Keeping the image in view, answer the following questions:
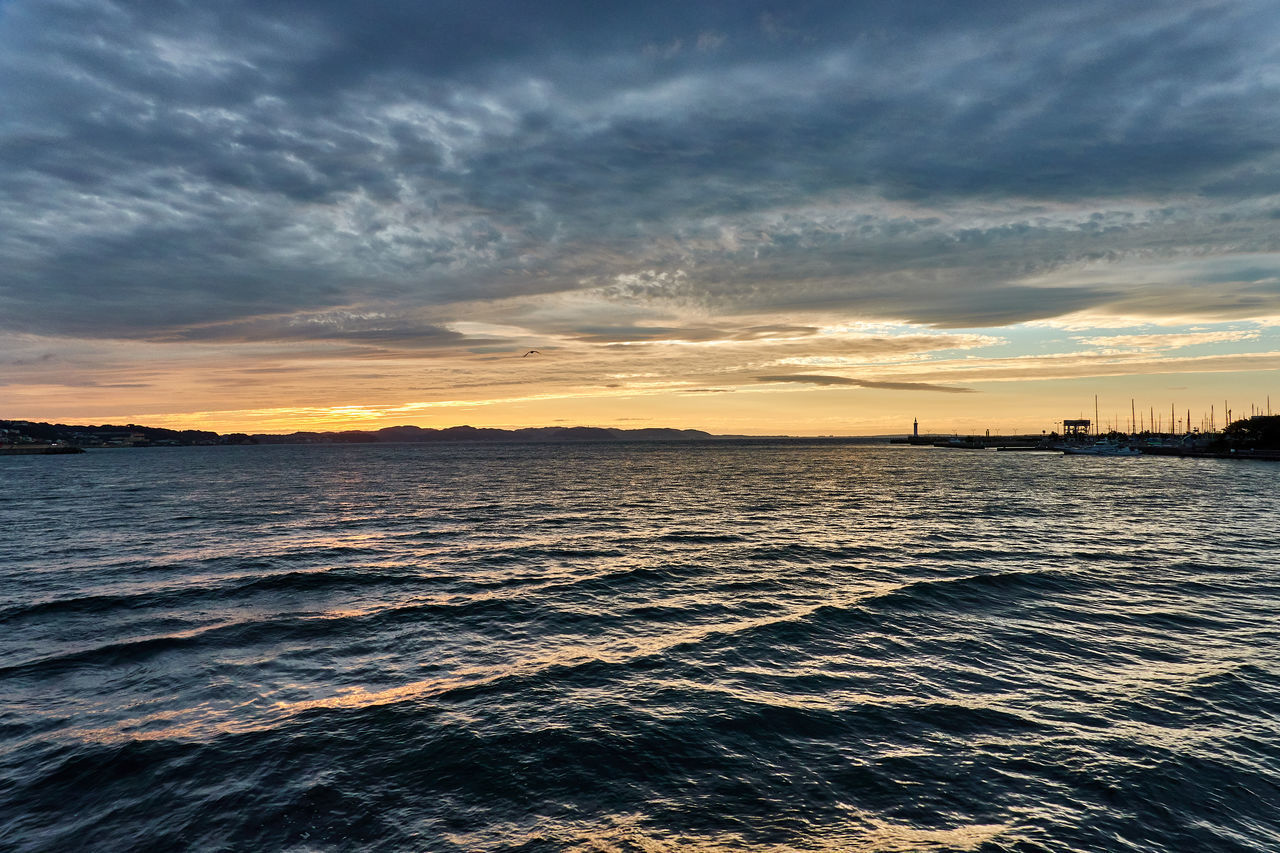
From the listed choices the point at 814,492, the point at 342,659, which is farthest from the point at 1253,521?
the point at 342,659

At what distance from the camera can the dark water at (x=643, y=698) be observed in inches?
463

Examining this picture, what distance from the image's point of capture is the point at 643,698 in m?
17.3

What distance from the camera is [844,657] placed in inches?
799

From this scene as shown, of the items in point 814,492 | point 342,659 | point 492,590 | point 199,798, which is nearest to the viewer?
point 199,798

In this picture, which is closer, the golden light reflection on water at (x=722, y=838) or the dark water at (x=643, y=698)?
the golden light reflection on water at (x=722, y=838)

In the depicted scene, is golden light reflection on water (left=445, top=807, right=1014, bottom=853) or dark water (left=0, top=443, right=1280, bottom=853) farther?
dark water (left=0, top=443, right=1280, bottom=853)

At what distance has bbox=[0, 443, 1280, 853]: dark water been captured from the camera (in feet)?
38.5

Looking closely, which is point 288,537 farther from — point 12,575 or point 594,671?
point 594,671

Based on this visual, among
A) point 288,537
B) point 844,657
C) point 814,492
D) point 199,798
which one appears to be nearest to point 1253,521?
point 814,492

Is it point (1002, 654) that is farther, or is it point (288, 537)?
point (288, 537)

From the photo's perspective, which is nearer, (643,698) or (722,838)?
(722,838)

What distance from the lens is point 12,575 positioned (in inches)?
1326

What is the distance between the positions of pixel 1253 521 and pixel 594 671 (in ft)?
202

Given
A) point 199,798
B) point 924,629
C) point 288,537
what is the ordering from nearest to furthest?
point 199,798
point 924,629
point 288,537
